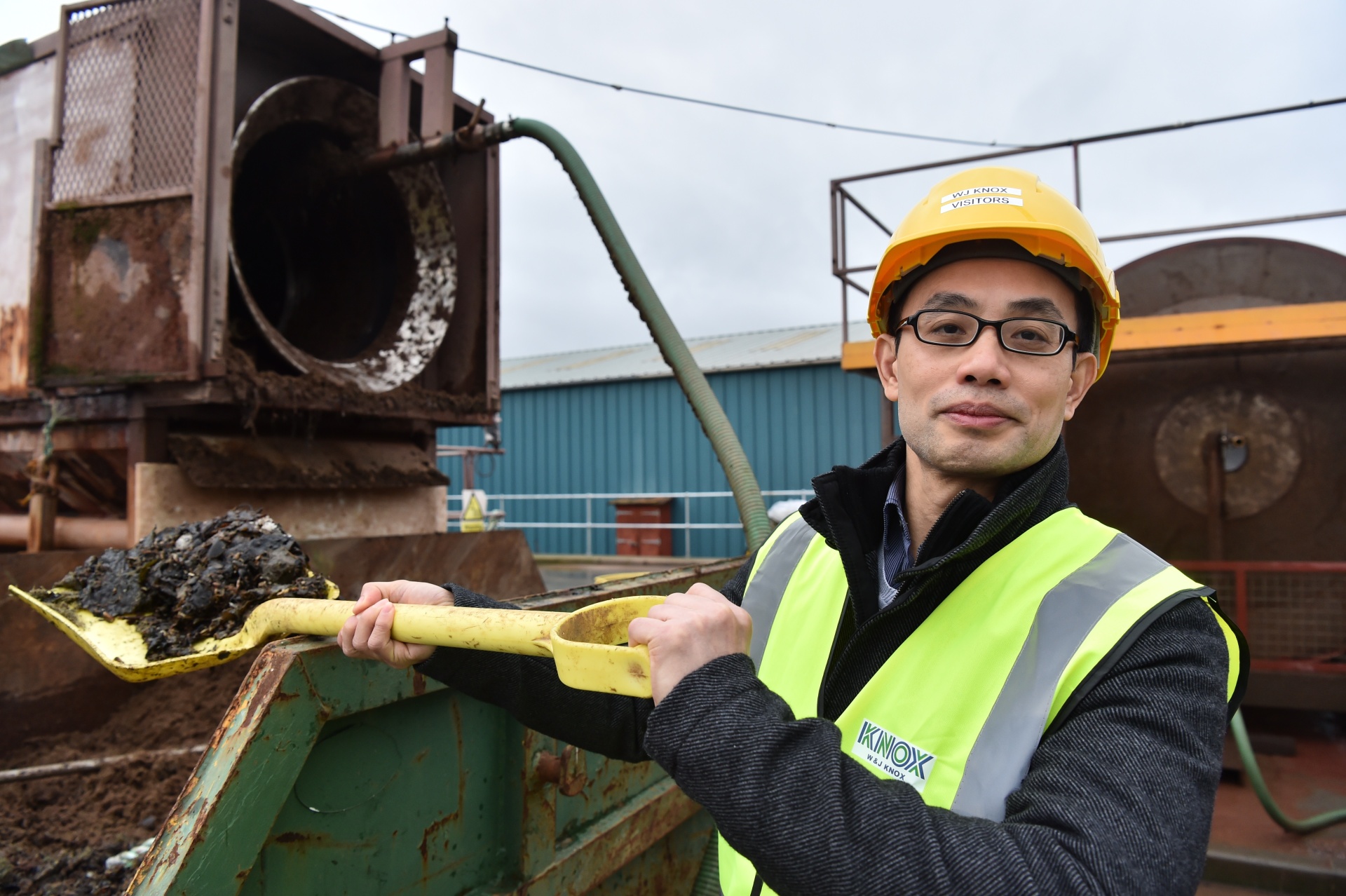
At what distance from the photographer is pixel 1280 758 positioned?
4137 millimetres

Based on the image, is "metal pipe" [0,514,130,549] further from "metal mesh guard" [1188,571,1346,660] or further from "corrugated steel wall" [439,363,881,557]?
"corrugated steel wall" [439,363,881,557]

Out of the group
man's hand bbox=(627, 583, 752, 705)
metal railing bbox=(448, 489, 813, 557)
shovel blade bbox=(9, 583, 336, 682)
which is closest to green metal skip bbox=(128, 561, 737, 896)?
shovel blade bbox=(9, 583, 336, 682)

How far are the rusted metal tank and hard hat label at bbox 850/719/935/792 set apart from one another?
155 inches

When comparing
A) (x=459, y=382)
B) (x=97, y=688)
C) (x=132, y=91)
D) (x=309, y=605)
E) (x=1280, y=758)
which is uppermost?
(x=132, y=91)

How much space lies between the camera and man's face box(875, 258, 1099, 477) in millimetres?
1230

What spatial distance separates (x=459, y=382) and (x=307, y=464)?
0.95m

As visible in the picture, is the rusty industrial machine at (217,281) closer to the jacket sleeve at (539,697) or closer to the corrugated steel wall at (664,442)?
the jacket sleeve at (539,697)

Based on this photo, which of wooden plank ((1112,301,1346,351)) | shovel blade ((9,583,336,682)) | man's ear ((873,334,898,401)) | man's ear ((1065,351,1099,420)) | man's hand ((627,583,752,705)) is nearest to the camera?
man's hand ((627,583,752,705))

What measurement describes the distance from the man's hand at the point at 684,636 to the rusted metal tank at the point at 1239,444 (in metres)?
4.12

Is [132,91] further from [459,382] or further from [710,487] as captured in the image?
[710,487]

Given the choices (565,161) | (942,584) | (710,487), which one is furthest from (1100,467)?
(710,487)

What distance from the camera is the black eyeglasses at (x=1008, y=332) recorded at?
125 centimetres

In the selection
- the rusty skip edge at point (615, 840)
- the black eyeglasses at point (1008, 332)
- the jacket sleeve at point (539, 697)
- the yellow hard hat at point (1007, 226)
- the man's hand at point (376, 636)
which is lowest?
the rusty skip edge at point (615, 840)

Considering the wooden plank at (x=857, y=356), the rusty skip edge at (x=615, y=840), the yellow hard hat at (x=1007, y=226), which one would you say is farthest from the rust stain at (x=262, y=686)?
the wooden plank at (x=857, y=356)
